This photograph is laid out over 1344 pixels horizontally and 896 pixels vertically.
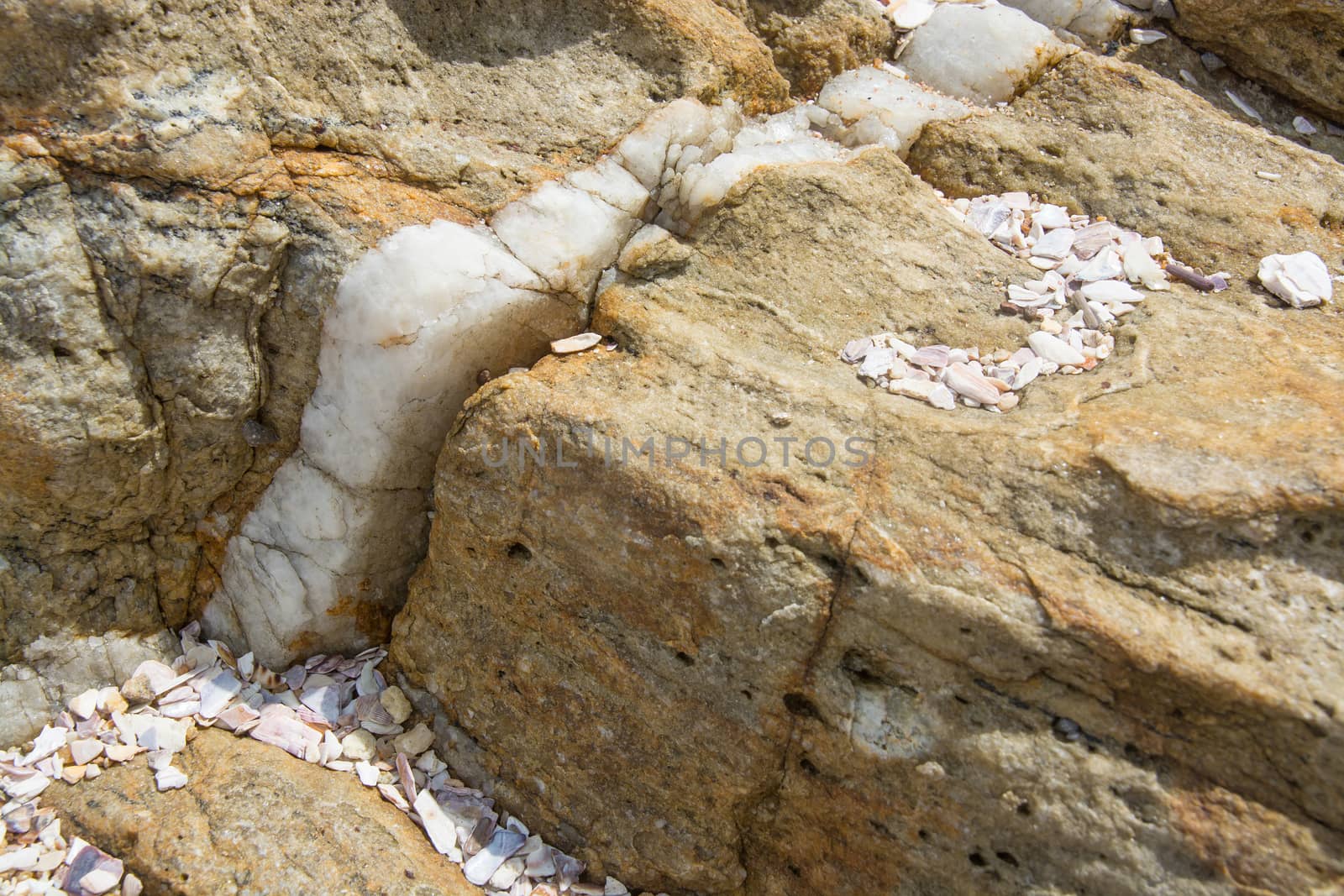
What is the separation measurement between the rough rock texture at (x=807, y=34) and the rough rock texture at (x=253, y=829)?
273 cm

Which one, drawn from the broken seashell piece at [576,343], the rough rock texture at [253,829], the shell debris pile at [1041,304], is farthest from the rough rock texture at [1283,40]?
the rough rock texture at [253,829]

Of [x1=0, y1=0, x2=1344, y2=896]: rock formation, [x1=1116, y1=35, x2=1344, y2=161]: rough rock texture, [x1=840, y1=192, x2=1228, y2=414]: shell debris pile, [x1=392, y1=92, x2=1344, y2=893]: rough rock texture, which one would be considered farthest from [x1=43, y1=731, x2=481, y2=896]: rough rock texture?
[x1=1116, y1=35, x2=1344, y2=161]: rough rock texture

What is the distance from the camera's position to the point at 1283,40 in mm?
3434

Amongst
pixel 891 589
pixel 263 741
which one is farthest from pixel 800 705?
pixel 263 741

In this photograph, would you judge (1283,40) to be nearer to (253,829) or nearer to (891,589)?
(891,589)

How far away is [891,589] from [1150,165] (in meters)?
1.85

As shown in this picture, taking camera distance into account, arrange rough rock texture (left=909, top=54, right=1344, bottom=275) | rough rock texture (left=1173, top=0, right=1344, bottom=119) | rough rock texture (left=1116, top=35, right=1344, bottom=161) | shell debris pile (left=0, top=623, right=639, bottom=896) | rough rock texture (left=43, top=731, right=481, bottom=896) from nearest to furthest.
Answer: rough rock texture (left=43, top=731, right=481, bottom=896)
shell debris pile (left=0, top=623, right=639, bottom=896)
rough rock texture (left=909, top=54, right=1344, bottom=275)
rough rock texture (left=1173, top=0, right=1344, bottom=119)
rough rock texture (left=1116, top=35, right=1344, bottom=161)

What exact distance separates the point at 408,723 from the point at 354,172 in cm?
159

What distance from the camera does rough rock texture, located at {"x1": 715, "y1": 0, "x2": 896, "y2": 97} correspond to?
3.47 meters

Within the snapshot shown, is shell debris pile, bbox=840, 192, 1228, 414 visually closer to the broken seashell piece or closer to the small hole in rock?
the broken seashell piece

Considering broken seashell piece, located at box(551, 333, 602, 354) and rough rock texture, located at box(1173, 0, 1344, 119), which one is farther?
rough rock texture, located at box(1173, 0, 1344, 119)

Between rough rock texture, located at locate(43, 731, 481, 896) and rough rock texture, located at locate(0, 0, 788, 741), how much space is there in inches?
17.1

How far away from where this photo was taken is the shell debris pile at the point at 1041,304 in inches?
99.4

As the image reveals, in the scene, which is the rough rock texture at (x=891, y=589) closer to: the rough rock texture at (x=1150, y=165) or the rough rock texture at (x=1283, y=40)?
the rough rock texture at (x=1150, y=165)
